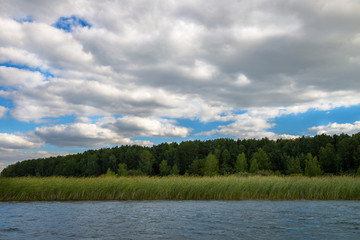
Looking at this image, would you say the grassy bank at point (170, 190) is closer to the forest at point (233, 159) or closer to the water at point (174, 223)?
the water at point (174, 223)

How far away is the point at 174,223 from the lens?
1520cm

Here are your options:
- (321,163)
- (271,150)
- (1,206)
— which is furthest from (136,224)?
(271,150)

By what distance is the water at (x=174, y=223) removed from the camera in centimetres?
1259

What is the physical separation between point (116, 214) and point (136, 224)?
11.2ft

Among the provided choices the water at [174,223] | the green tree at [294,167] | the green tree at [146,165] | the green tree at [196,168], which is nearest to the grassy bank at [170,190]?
the water at [174,223]

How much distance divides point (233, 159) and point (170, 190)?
8128 cm

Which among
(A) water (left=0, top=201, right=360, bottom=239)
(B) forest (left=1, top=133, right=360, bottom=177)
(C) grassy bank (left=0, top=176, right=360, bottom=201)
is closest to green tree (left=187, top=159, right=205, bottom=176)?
(B) forest (left=1, top=133, right=360, bottom=177)

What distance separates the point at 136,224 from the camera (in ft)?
49.7

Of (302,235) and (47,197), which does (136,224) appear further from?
(47,197)

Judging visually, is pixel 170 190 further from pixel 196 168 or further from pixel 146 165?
pixel 146 165

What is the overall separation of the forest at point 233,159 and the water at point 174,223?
52234 millimetres

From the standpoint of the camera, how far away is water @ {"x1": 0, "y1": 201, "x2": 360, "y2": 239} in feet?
41.3

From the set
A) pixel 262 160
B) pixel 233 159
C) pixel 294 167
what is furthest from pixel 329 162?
→ pixel 233 159

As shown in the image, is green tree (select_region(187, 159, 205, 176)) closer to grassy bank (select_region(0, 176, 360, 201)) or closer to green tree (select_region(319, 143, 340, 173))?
green tree (select_region(319, 143, 340, 173))
